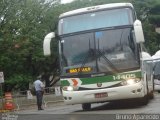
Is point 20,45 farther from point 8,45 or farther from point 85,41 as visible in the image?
point 85,41

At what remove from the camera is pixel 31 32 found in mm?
47250

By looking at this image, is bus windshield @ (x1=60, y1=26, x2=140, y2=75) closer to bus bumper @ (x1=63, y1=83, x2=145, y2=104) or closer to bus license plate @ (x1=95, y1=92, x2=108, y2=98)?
bus bumper @ (x1=63, y1=83, x2=145, y2=104)

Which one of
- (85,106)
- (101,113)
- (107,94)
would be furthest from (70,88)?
(85,106)

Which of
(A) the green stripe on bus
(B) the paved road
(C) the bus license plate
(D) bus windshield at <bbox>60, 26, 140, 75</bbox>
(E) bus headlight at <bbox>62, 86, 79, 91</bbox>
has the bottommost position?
(B) the paved road

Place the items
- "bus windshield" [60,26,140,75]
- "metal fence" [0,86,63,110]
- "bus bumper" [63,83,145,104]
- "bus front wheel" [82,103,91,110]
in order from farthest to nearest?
"metal fence" [0,86,63,110], "bus front wheel" [82,103,91,110], "bus windshield" [60,26,140,75], "bus bumper" [63,83,145,104]

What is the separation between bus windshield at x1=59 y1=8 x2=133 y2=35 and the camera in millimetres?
16969

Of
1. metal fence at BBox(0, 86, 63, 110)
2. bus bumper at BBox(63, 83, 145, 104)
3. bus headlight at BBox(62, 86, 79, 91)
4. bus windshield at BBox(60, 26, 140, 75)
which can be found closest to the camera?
bus bumper at BBox(63, 83, 145, 104)

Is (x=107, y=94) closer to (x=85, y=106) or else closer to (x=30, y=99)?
(x=85, y=106)

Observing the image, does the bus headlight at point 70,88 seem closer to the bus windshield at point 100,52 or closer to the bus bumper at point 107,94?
the bus bumper at point 107,94

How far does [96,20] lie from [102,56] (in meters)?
1.47

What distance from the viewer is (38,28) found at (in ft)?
161

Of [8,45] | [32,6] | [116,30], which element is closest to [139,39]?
[116,30]

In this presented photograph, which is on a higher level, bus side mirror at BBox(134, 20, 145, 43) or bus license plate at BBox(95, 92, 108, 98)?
bus side mirror at BBox(134, 20, 145, 43)

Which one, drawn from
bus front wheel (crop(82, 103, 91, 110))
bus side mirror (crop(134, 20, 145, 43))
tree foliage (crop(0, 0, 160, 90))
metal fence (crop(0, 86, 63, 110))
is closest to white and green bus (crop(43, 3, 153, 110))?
bus side mirror (crop(134, 20, 145, 43))
